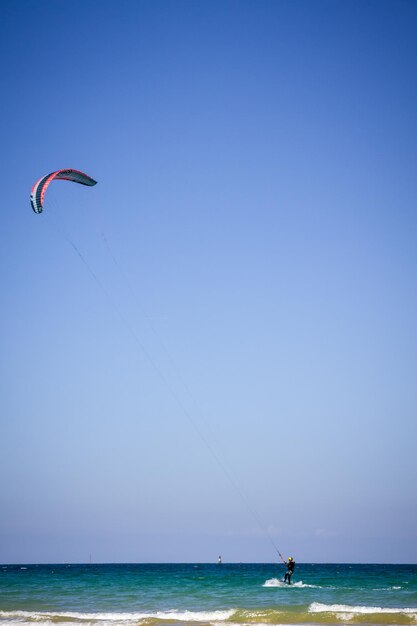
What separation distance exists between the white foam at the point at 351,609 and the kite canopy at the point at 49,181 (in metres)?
16.5

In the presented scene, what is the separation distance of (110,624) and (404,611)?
392 inches

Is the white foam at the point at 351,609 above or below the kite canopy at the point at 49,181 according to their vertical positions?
below

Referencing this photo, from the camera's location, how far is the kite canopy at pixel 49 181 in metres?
16.3

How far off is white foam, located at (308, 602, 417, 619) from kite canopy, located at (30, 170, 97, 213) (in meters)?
16.5

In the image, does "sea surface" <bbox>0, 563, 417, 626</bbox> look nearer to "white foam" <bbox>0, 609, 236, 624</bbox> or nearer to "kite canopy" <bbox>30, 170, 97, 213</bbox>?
"white foam" <bbox>0, 609, 236, 624</bbox>

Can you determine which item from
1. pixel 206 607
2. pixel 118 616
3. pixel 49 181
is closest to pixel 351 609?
pixel 206 607

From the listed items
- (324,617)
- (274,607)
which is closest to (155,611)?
(274,607)

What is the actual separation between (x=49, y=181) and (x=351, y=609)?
58.8ft

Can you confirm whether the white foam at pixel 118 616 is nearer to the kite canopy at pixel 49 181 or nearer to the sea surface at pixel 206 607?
the sea surface at pixel 206 607

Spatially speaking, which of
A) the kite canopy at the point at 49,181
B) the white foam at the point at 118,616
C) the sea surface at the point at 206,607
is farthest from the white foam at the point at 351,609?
the kite canopy at the point at 49,181

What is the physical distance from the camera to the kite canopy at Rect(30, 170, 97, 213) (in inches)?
643

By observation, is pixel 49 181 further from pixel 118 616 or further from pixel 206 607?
pixel 206 607

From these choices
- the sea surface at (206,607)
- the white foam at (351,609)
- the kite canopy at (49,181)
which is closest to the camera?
the kite canopy at (49,181)

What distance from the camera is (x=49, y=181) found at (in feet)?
55.3
